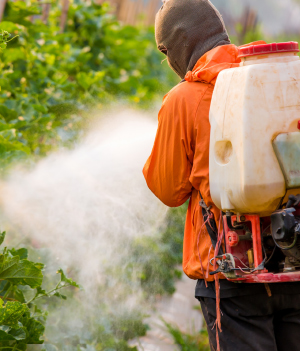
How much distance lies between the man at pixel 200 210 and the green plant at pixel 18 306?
2.37 feet

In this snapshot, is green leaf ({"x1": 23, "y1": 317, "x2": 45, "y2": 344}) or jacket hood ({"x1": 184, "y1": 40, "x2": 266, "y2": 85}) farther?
green leaf ({"x1": 23, "y1": 317, "x2": 45, "y2": 344})

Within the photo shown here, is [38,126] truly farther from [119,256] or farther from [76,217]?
[119,256]

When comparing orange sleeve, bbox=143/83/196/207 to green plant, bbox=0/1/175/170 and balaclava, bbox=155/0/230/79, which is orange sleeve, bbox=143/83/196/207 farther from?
green plant, bbox=0/1/175/170

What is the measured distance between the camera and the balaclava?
2.40 meters

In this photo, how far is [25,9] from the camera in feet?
12.2

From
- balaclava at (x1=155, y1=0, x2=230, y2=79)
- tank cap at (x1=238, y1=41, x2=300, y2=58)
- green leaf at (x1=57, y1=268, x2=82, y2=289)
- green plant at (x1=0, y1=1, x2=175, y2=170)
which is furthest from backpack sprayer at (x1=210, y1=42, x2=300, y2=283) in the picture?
green plant at (x1=0, y1=1, x2=175, y2=170)

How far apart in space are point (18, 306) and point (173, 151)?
0.96m

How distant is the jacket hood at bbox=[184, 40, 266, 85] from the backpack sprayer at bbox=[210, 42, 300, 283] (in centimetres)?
15

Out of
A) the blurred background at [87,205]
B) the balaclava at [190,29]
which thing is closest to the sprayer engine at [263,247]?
the balaclava at [190,29]

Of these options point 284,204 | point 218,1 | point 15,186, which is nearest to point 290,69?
point 284,204

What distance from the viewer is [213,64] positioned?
7.13 ft

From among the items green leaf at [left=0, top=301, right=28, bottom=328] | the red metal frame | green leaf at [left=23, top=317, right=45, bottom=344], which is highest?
the red metal frame

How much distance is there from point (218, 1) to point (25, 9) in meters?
7.56

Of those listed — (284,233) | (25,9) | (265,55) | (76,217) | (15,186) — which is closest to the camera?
(284,233)
